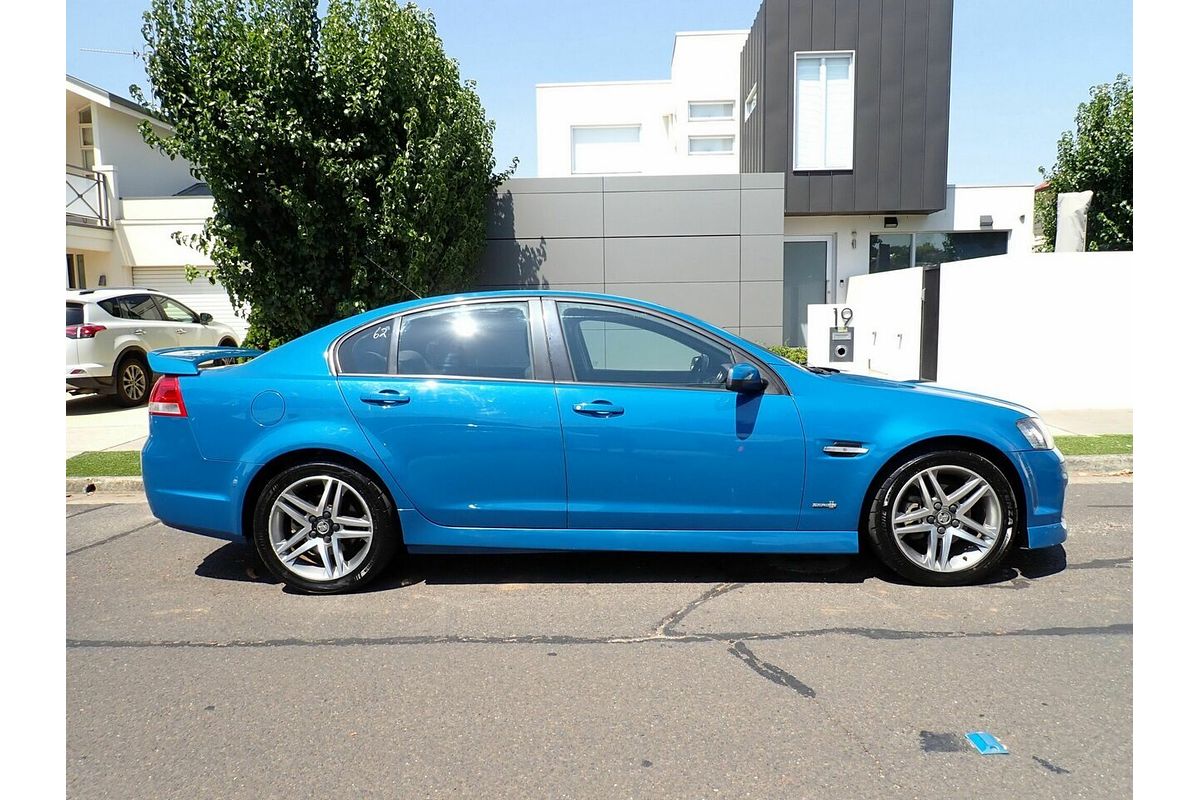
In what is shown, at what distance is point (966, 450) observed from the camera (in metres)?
4.47

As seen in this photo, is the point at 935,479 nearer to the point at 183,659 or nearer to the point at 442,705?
the point at 442,705

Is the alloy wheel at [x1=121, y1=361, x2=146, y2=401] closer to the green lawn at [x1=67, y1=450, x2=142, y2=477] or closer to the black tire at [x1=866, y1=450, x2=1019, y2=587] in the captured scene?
the green lawn at [x1=67, y1=450, x2=142, y2=477]

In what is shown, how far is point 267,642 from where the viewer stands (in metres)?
3.88

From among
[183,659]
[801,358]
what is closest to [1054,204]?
[801,358]

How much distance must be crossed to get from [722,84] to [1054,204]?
8.40m

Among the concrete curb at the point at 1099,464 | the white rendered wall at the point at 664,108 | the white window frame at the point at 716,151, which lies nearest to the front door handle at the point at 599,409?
the concrete curb at the point at 1099,464

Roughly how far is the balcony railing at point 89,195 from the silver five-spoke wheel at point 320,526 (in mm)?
17046

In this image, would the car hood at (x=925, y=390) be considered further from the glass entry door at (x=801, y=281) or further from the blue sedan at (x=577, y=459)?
the glass entry door at (x=801, y=281)

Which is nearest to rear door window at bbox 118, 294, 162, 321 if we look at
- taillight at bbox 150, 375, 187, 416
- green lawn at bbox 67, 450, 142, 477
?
green lawn at bbox 67, 450, 142, 477

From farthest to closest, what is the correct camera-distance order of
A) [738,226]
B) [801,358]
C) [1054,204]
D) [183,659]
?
[1054,204] < [801,358] < [738,226] < [183,659]

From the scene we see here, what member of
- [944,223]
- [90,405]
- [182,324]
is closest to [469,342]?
[182,324]

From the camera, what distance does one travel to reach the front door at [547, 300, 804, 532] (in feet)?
14.3

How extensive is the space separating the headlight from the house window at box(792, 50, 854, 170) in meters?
11.8

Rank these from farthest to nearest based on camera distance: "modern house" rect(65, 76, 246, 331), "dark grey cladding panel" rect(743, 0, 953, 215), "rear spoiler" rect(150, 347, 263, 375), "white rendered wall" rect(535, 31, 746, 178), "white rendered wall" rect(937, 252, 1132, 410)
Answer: "white rendered wall" rect(535, 31, 746, 178), "modern house" rect(65, 76, 246, 331), "dark grey cladding panel" rect(743, 0, 953, 215), "white rendered wall" rect(937, 252, 1132, 410), "rear spoiler" rect(150, 347, 263, 375)
